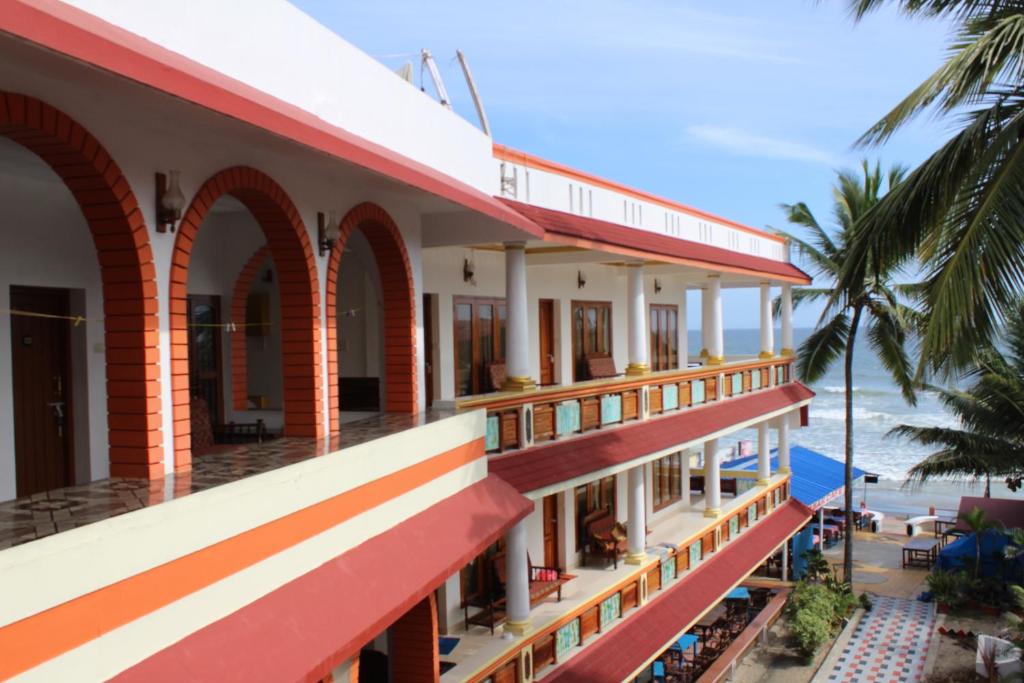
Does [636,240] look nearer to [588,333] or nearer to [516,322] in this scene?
[516,322]

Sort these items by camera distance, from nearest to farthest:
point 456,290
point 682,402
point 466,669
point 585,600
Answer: point 466,669 < point 585,600 < point 456,290 < point 682,402

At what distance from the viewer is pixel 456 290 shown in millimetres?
13305

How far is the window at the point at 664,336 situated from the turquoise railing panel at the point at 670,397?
4801 mm

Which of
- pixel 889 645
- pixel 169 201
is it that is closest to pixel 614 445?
pixel 169 201

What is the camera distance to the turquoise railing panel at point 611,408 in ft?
42.6

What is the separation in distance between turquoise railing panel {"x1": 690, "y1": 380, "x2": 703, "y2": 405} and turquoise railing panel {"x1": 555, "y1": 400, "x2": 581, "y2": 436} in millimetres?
4750

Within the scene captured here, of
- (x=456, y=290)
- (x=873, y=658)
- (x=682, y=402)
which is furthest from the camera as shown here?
(x=873, y=658)

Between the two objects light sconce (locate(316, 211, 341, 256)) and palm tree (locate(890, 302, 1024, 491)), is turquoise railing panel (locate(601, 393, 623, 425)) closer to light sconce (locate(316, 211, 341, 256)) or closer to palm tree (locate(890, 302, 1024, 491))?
light sconce (locate(316, 211, 341, 256))

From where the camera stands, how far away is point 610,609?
1280 cm

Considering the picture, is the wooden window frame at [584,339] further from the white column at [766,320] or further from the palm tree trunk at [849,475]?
the palm tree trunk at [849,475]

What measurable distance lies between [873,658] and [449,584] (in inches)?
425

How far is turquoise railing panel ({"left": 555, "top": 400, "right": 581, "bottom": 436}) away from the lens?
11.7 metres

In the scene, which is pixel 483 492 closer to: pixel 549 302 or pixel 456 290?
pixel 456 290

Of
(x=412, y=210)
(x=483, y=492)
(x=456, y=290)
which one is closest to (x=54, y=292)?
(x=412, y=210)
